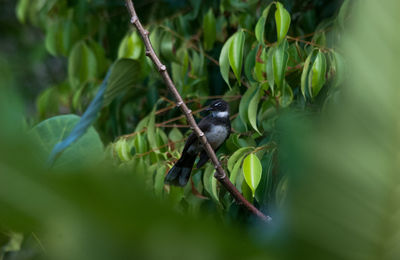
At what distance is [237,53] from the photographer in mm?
2475

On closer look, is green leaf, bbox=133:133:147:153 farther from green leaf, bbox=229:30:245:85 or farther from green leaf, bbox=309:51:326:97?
green leaf, bbox=309:51:326:97

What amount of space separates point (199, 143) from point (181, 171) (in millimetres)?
214

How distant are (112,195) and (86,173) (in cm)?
2

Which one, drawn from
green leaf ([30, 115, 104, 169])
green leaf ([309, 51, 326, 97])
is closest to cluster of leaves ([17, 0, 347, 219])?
green leaf ([309, 51, 326, 97])

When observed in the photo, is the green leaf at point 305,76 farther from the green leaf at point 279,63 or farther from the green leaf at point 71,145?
the green leaf at point 71,145

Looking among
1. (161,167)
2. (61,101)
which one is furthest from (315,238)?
(61,101)

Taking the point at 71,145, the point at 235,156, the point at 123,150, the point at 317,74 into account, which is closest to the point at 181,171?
the point at 123,150

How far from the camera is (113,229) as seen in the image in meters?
0.23

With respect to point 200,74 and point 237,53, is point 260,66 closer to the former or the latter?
point 237,53

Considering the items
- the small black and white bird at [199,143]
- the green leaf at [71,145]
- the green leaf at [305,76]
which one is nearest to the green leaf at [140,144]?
the small black and white bird at [199,143]

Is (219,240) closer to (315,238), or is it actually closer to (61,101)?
(315,238)

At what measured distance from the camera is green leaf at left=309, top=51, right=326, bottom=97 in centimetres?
232

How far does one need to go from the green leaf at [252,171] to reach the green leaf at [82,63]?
1748mm

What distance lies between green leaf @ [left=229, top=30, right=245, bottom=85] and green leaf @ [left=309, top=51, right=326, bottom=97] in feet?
1.08
